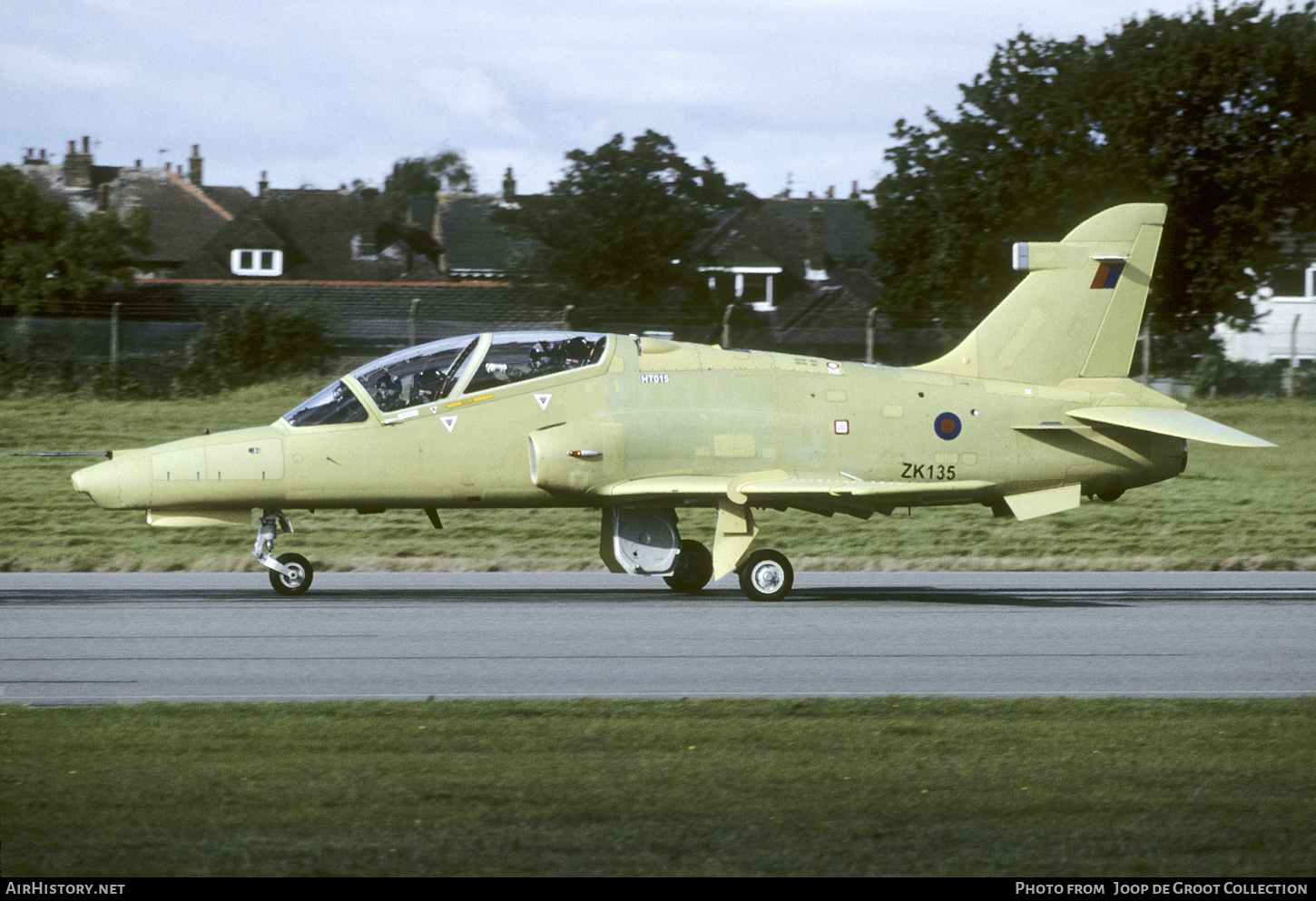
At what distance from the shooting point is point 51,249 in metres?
39.1

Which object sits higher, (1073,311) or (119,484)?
(1073,311)

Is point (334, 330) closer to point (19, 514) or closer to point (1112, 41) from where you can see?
point (19, 514)

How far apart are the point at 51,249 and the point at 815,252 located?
125 feet

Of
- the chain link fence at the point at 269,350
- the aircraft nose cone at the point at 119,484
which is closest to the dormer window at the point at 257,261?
the chain link fence at the point at 269,350

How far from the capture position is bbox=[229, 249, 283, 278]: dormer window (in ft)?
234

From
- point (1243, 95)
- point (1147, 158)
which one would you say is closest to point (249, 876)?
point (1147, 158)

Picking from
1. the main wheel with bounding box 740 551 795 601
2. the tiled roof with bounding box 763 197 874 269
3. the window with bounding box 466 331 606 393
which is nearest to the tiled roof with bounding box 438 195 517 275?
the tiled roof with bounding box 763 197 874 269

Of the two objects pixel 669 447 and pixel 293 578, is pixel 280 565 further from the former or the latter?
pixel 669 447

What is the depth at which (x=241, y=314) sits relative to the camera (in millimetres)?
27719

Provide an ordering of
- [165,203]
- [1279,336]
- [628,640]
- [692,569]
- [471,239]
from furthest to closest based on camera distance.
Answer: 1. [471,239]
2. [165,203]
3. [1279,336]
4. [692,569]
5. [628,640]

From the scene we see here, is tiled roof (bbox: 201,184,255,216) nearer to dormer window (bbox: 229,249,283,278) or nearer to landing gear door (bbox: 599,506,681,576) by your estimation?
dormer window (bbox: 229,249,283,278)

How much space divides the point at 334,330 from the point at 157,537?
8.71 meters

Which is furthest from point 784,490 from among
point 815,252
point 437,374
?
point 815,252

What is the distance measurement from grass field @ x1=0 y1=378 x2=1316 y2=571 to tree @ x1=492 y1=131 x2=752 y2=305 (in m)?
20.0
